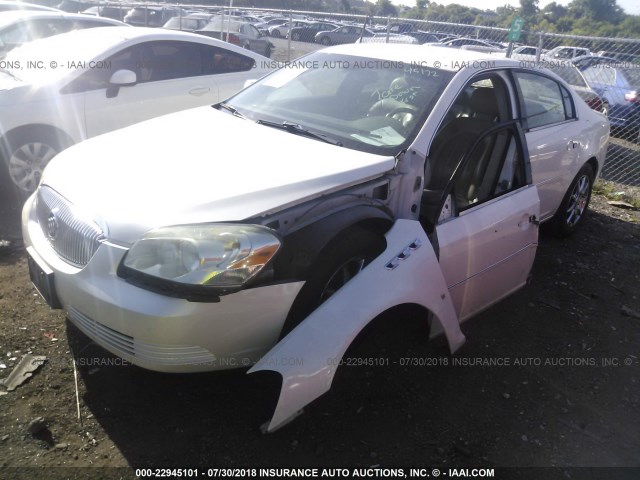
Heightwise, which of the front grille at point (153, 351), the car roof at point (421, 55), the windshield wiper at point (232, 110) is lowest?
the front grille at point (153, 351)

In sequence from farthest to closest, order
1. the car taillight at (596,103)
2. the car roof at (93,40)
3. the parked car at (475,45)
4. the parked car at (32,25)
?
the parked car at (475,45) < the car taillight at (596,103) < the parked car at (32,25) < the car roof at (93,40)

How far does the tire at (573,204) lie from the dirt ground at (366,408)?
1544 mm

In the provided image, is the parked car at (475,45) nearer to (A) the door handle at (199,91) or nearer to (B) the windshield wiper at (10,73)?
(A) the door handle at (199,91)

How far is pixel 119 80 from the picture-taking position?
512 centimetres

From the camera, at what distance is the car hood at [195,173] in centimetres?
238

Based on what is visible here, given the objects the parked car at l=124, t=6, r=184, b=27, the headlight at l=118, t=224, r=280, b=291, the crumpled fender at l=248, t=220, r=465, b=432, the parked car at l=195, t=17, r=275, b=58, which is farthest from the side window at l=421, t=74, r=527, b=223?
the parked car at l=124, t=6, r=184, b=27

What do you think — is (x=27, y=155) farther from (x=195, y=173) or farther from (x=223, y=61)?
(x=195, y=173)

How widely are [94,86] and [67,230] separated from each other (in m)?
3.13

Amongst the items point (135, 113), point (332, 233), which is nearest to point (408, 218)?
point (332, 233)

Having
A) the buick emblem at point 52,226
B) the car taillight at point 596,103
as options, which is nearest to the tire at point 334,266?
the buick emblem at point 52,226

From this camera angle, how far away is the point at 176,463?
234 cm

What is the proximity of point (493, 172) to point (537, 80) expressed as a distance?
1.23 meters

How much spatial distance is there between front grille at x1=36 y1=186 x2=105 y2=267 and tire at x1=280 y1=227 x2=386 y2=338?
908mm

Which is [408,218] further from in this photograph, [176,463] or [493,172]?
[176,463]
